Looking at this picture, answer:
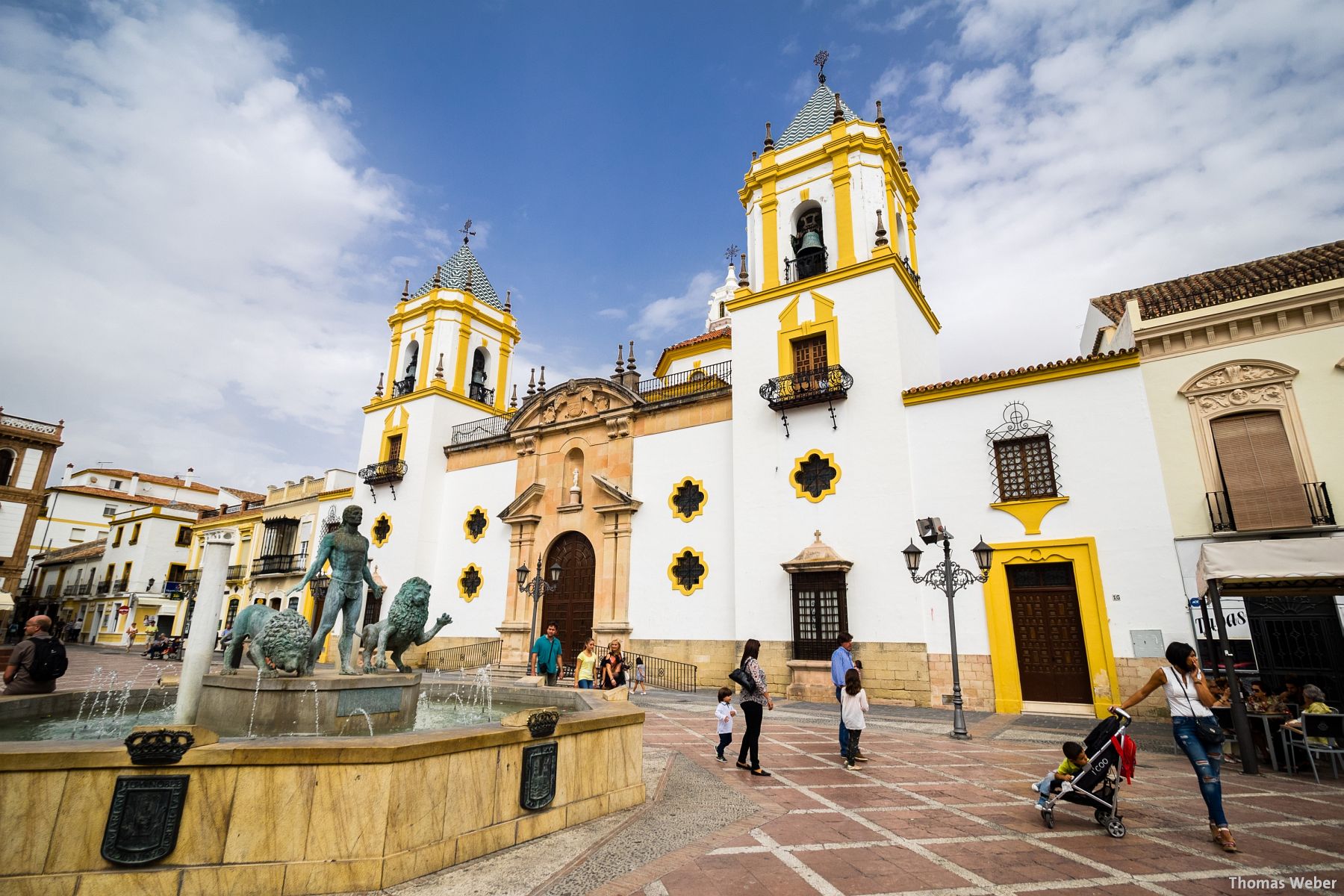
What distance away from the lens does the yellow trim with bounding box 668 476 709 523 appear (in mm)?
17058

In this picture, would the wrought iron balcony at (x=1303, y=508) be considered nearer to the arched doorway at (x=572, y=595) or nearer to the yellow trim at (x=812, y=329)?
the yellow trim at (x=812, y=329)

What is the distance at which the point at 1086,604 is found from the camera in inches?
465

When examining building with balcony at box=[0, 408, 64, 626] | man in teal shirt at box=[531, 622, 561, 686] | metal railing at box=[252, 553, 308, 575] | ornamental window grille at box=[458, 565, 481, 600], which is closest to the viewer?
man in teal shirt at box=[531, 622, 561, 686]

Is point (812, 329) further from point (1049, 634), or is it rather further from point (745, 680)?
point (745, 680)

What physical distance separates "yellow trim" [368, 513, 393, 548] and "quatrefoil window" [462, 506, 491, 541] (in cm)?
304

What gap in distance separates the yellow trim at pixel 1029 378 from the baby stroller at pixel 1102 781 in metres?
9.42

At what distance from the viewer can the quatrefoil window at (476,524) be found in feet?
71.2

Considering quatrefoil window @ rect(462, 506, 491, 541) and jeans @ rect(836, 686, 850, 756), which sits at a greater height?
quatrefoil window @ rect(462, 506, 491, 541)

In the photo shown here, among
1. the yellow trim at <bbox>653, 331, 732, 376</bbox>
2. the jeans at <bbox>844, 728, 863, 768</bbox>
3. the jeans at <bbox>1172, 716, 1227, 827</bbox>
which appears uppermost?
the yellow trim at <bbox>653, 331, 732, 376</bbox>

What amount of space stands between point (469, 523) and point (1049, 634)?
17.4 meters

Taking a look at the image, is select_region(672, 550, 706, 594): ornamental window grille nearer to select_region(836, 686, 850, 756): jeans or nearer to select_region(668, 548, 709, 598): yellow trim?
select_region(668, 548, 709, 598): yellow trim

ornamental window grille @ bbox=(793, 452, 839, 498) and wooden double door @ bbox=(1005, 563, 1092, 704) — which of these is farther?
ornamental window grille @ bbox=(793, 452, 839, 498)

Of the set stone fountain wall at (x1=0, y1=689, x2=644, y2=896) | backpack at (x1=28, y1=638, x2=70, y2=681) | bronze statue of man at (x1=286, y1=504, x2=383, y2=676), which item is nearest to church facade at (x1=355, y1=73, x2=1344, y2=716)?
bronze statue of man at (x1=286, y1=504, x2=383, y2=676)

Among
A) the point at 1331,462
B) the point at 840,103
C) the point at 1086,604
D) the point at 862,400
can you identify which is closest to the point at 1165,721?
the point at 1086,604
